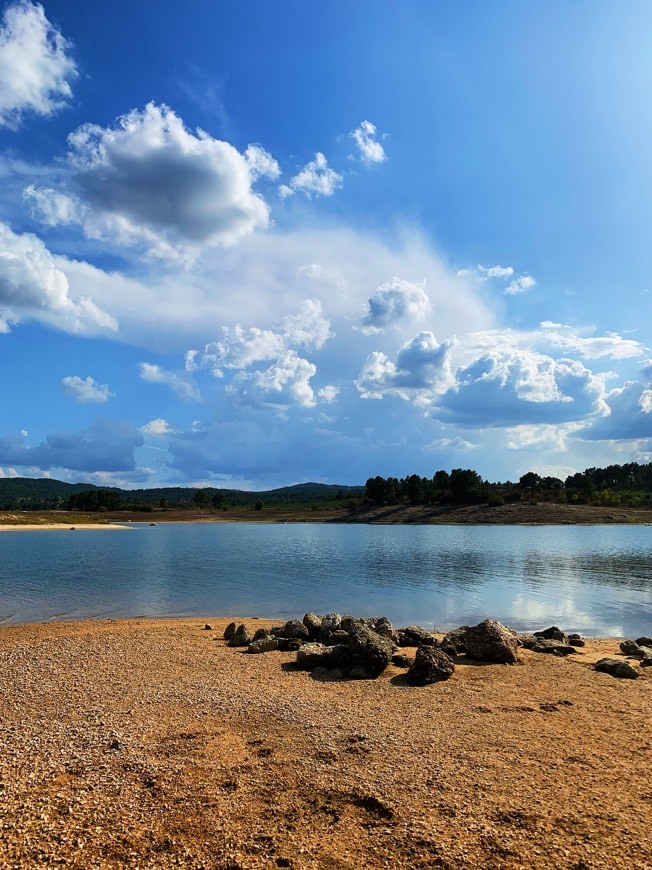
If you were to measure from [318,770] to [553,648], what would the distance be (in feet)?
43.5

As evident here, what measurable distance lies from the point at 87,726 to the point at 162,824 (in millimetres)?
4427

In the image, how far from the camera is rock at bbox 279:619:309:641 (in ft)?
68.1

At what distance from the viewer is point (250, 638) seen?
2089cm

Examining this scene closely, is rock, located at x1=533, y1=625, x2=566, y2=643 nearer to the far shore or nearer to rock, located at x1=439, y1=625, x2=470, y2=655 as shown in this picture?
rock, located at x1=439, y1=625, x2=470, y2=655

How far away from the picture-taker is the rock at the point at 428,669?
15.5 m

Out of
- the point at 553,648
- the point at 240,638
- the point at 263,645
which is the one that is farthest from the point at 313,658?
the point at 553,648

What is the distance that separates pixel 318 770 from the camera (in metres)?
9.44

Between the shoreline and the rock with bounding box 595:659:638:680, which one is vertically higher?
the rock with bounding box 595:659:638:680

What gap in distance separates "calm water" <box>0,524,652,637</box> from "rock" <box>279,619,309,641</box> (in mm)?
6830

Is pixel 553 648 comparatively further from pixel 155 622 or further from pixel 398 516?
pixel 398 516

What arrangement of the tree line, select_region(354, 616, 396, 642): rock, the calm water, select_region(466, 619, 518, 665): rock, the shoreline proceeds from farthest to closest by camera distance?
1. the tree line
2. the calm water
3. the shoreline
4. select_region(354, 616, 396, 642): rock
5. select_region(466, 619, 518, 665): rock

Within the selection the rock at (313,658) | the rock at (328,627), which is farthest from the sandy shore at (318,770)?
the rock at (328,627)

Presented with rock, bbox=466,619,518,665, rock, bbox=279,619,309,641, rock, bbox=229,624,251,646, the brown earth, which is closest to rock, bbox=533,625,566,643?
rock, bbox=466,619,518,665

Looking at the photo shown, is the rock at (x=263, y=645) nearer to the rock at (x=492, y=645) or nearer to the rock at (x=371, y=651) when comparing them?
the rock at (x=371, y=651)
